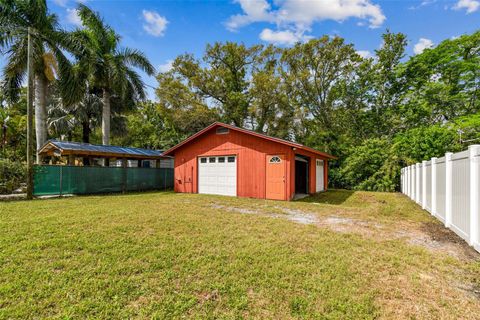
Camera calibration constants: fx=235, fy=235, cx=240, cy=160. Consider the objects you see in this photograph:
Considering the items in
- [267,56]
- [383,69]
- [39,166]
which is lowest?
[39,166]

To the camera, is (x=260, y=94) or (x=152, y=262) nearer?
(x=152, y=262)

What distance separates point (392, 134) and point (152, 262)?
21.0m

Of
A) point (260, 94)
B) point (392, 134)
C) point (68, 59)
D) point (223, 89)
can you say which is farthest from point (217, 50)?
point (392, 134)

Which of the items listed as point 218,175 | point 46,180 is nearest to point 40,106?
point 46,180

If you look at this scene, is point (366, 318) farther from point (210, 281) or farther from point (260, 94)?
point (260, 94)

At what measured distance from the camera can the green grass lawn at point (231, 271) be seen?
2.43 m

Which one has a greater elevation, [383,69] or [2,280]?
[383,69]

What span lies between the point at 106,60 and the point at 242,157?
11033mm

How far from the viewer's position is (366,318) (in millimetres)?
2287

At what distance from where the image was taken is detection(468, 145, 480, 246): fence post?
12.7 feet

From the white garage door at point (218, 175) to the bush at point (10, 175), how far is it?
841 cm

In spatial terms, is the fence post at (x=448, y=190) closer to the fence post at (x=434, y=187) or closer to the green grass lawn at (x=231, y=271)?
the green grass lawn at (x=231, y=271)

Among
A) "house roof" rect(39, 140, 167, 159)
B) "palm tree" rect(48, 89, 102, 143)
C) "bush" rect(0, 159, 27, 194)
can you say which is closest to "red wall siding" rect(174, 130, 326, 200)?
"house roof" rect(39, 140, 167, 159)

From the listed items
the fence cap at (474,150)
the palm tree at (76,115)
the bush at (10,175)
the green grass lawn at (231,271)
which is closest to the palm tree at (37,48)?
the bush at (10,175)
